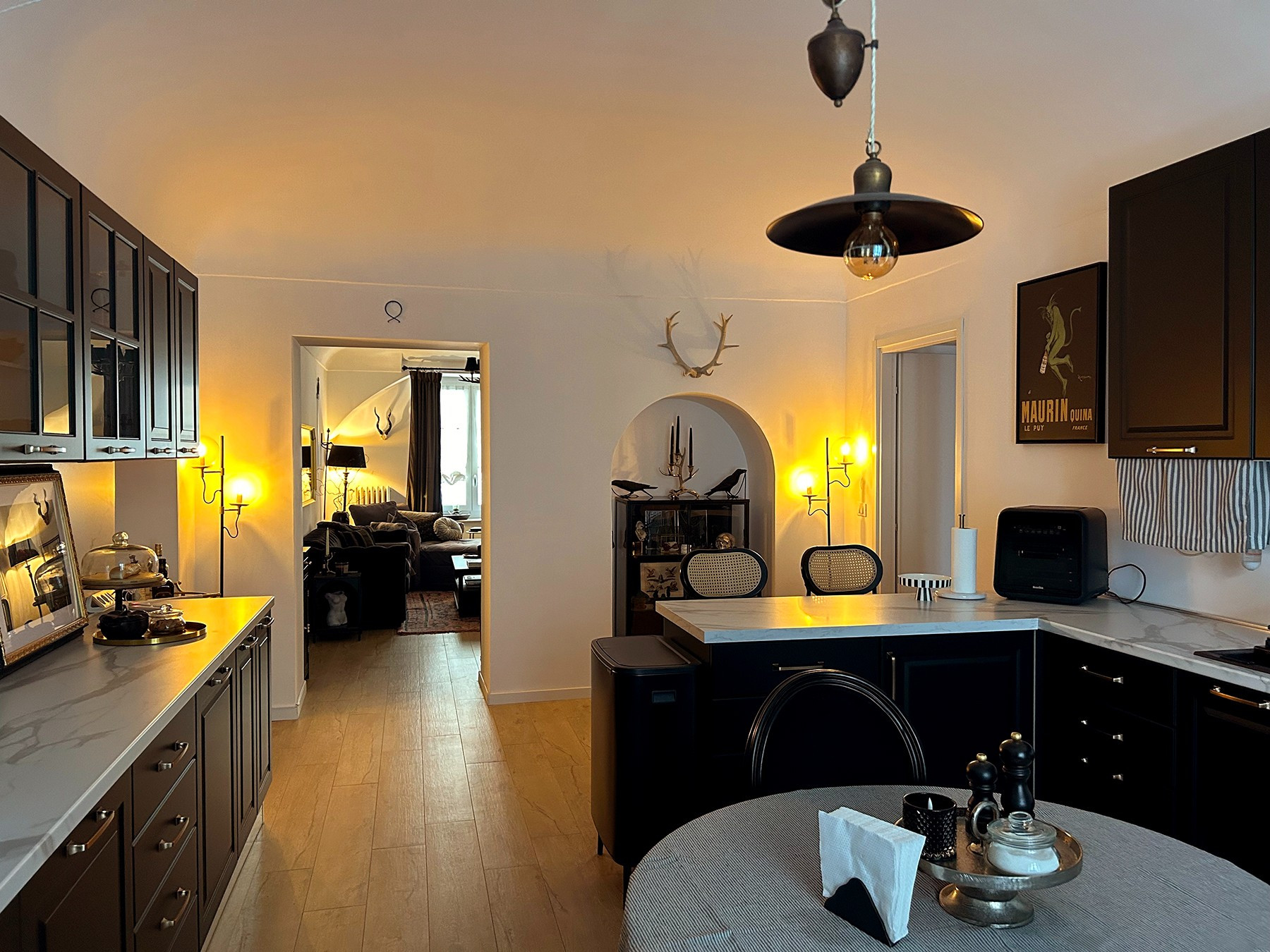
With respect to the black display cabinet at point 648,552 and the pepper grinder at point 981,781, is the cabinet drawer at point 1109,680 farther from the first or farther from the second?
the black display cabinet at point 648,552

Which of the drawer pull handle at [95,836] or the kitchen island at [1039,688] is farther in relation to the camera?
the kitchen island at [1039,688]

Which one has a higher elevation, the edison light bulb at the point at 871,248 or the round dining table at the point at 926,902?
the edison light bulb at the point at 871,248

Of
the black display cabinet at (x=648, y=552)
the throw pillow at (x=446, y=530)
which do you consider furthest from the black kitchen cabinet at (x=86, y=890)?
the throw pillow at (x=446, y=530)

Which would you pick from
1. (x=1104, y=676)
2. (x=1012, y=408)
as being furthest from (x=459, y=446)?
(x=1104, y=676)

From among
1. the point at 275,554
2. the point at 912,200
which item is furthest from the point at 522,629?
the point at 912,200

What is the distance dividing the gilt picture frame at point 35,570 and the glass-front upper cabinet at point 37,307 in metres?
0.27

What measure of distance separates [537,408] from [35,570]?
11.1 feet

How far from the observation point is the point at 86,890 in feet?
5.65

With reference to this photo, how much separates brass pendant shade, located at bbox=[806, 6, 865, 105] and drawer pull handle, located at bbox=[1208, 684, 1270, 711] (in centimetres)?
209

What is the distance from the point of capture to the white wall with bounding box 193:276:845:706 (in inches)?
210

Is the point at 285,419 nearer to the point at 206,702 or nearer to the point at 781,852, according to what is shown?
the point at 206,702

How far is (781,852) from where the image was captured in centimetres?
167

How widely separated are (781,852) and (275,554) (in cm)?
439

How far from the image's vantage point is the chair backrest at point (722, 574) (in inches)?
165
